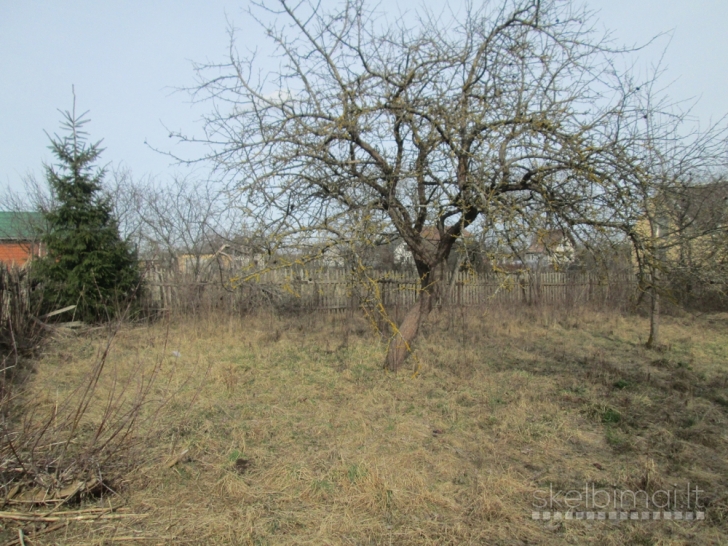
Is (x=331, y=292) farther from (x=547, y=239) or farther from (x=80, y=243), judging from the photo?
(x=547, y=239)

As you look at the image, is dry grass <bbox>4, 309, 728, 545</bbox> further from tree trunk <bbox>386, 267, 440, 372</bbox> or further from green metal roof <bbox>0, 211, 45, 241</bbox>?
green metal roof <bbox>0, 211, 45, 241</bbox>

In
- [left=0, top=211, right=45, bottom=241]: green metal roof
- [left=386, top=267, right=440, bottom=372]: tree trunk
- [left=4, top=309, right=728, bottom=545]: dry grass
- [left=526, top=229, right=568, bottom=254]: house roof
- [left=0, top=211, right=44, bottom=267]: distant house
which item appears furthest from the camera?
[left=0, top=211, right=45, bottom=241]: green metal roof

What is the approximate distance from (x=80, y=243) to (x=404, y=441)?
30.8ft

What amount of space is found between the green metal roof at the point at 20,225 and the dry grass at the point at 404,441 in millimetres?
11480

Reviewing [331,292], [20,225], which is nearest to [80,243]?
[331,292]

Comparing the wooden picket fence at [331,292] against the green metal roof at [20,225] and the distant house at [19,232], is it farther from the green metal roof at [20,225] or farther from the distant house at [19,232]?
the green metal roof at [20,225]

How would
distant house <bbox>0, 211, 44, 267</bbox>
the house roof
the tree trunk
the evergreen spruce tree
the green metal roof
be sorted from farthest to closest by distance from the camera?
the green metal roof < distant house <bbox>0, 211, 44, 267</bbox> < the evergreen spruce tree < the tree trunk < the house roof

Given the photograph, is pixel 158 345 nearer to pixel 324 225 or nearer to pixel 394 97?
pixel 324 225

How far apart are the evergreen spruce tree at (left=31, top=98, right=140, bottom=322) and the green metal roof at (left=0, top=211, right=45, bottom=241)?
7.30 m

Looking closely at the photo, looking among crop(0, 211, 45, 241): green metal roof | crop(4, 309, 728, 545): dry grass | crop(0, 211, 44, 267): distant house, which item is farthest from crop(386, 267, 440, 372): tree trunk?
crop(0, 211, 45, 241): green metal roof

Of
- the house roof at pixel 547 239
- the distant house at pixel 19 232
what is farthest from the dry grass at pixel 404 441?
the distant house at pixel 19 232

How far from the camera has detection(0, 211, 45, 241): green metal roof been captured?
17.4 m

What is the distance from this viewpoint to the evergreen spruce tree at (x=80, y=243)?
10281mm

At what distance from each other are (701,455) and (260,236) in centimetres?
486
